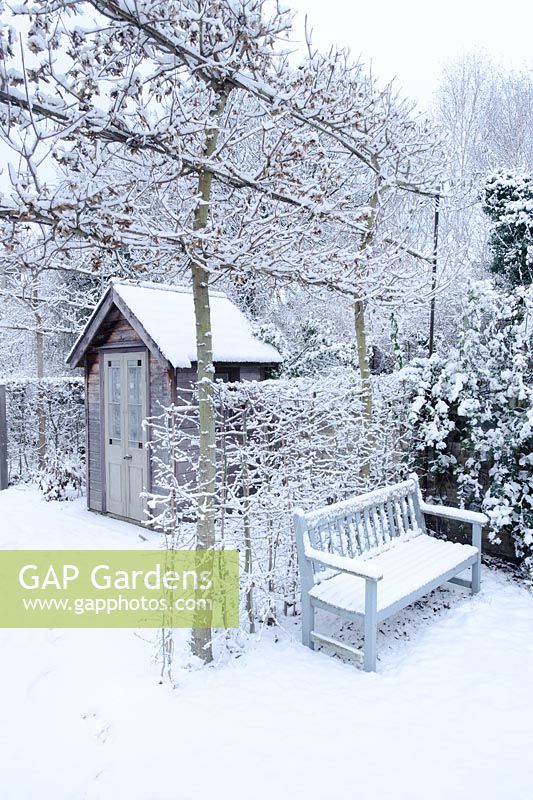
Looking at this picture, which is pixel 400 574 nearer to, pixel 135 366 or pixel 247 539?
pixel 247 539

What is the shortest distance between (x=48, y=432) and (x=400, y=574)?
310 inches

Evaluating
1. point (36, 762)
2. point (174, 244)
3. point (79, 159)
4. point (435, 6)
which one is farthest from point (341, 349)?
point (435, 6)

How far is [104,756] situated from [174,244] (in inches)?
118

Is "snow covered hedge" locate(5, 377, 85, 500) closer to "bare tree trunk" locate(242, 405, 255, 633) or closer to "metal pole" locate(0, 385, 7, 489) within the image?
"metal pole" locate(0, 385, 7, 489)

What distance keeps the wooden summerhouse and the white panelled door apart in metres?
0.01

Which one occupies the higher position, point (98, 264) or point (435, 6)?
point (435, 6)

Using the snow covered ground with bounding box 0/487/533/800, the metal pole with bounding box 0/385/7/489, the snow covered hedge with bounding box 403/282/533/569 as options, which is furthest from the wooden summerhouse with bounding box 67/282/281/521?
the snow covered ground with bounding box 0/487/533/800

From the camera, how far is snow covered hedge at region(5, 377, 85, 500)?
964 cm

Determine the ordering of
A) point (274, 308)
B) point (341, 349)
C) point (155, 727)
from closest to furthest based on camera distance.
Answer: point (155, 727) < point (341, 349) < point (274, 308)

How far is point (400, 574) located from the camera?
4445 millimetres

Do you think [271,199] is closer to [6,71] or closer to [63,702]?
[6,71]

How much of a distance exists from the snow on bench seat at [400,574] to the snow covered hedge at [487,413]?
60 cm

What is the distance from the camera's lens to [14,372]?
→ 51.4ft

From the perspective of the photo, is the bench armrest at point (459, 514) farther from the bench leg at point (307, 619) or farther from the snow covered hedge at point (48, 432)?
the snow covered hedge at point (48, 432)
